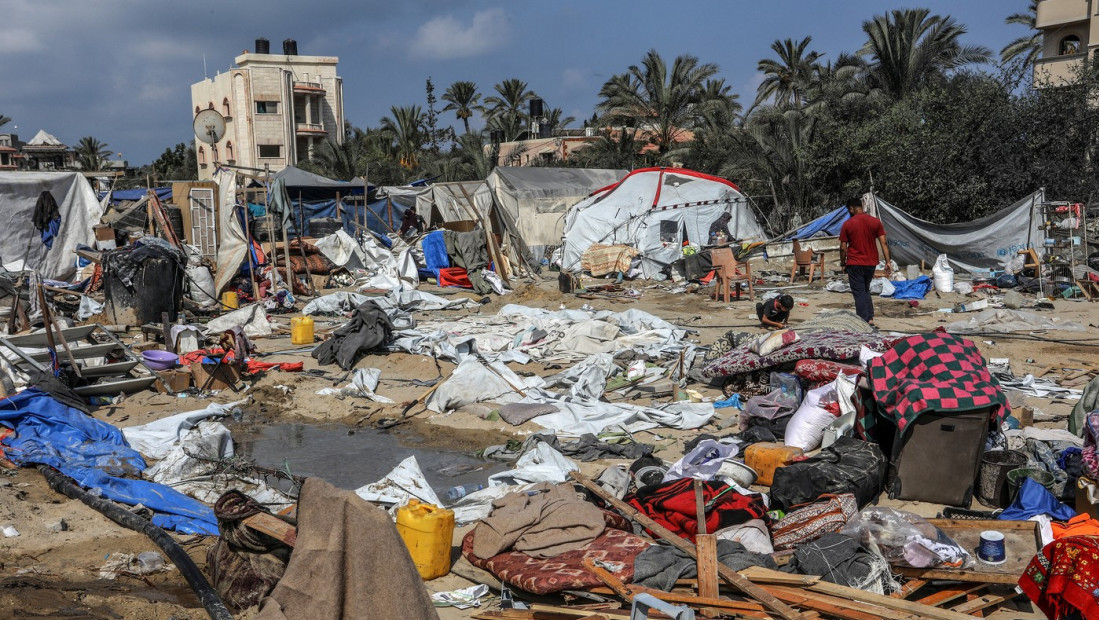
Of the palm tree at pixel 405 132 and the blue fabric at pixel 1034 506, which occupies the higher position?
the palm tree at pixel 405 132

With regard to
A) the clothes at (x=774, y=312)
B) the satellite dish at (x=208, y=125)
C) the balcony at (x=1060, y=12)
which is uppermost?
the balcony at (x=1060, y=12)

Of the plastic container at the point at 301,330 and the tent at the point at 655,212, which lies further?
the tent at the point at 655,212

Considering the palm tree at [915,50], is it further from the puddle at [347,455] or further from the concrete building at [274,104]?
the concrete building at [274,104]

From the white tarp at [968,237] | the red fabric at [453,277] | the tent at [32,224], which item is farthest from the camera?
the red fabric at [453,277]

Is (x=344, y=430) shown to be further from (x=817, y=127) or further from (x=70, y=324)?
(x=817, y=127)

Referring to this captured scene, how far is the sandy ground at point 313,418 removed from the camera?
4363mm

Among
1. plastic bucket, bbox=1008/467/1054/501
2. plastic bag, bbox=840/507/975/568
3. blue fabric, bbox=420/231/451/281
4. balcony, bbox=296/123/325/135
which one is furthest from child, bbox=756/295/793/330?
balcony, bbox=296/123/325/135

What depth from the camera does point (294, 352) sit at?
1116 centimetres

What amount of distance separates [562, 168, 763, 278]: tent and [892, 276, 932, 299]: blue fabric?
6438 mm

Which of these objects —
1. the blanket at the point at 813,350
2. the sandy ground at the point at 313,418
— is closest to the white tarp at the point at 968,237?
the sandy ground at the point at 313,418

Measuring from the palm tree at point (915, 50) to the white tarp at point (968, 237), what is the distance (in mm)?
10613

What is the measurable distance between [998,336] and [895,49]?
18277 millimetres

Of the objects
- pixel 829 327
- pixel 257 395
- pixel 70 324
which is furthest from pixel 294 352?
pixel 829 327

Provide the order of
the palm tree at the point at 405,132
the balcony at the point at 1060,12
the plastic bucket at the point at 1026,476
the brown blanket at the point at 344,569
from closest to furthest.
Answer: the brown blanket at the point at 344,569 < the plastic bucket at the point at 1026,476 < the balcony at the point at 1060,12 < the palm tree at the point at 405,132
